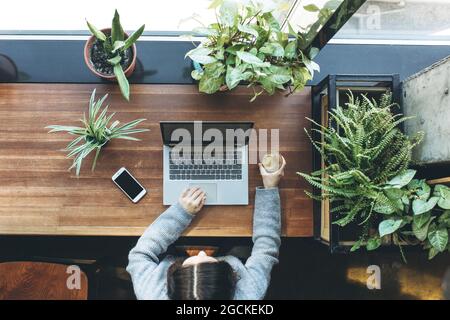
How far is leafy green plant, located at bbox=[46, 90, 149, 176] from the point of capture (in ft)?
4.81

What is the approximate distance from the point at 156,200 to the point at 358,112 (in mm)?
807

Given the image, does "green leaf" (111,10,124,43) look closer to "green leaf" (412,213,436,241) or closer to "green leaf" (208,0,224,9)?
"green leaf" (208,0,224,9)

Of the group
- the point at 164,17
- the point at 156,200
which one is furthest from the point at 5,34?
the point at 156,200

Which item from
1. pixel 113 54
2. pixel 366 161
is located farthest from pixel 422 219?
pixel 113 54

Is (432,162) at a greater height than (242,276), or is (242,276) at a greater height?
A: (432,162)

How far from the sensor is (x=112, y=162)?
1.55 metres

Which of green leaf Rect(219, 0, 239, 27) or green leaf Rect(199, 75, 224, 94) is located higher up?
green leaf Rect(219, 0, 239, 27)

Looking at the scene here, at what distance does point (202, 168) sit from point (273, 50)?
20.3 inches

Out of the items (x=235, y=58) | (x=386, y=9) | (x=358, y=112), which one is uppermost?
(x=386, y=9)

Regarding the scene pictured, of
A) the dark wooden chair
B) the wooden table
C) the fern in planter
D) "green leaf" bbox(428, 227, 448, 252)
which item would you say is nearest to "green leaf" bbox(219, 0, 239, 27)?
the wooden table

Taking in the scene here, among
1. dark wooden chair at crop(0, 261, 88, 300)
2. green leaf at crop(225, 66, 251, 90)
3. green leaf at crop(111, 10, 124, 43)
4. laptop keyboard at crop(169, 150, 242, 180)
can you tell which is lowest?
dark wooden chair at crop(0, 261, 88, 300)

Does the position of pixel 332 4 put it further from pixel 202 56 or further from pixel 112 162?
pixel 112 162
